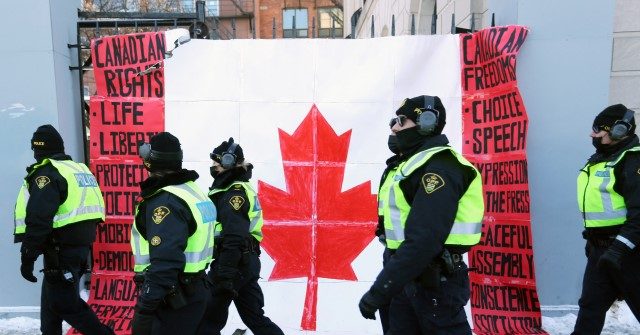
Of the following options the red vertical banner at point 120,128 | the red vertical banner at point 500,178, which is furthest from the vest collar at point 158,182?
the red vertical banner at point 500,178

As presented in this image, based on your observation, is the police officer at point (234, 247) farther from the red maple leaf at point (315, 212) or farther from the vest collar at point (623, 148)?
the vest collar at point (623, 148)

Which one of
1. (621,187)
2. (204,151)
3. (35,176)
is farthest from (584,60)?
(35,176)

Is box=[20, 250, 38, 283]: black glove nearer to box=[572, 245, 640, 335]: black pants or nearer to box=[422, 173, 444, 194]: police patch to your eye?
box=[422, 173, 444, 194]: police patch

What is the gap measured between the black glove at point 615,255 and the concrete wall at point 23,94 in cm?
461

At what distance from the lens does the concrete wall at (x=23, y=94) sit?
4.29 metres

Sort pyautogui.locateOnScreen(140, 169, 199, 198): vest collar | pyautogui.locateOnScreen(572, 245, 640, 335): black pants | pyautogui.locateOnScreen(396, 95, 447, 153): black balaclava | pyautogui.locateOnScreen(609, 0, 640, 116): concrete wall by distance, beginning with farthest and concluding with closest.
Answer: pyautogui.locateOnScreen(609, 0, 640, 116): concrete wall < pyautogui.locateOnScreen(572, 245, 640, 335): black pants < pyautogui.locateOnScreen(140, 169, 199, 198): vest collar < pyautogui.locateOnScreen(396, 95, 447, 153): black balaclava

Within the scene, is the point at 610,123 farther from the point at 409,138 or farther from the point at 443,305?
the point at 443,305

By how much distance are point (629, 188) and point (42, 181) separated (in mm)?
4049

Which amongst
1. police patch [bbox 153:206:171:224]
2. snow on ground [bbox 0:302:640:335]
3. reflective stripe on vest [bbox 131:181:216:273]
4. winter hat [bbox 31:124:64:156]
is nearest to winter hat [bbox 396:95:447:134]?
reflective stripe on vest [bbox 131:181:216:273]

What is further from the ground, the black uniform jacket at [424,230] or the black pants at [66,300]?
the black uniform jacket at [424,230]

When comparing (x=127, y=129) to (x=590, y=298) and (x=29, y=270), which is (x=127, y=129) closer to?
(x=29, y=270)

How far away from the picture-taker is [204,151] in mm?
4367

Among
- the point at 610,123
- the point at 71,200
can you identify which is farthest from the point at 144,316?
the point at 610,123

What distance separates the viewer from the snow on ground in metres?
4.15
